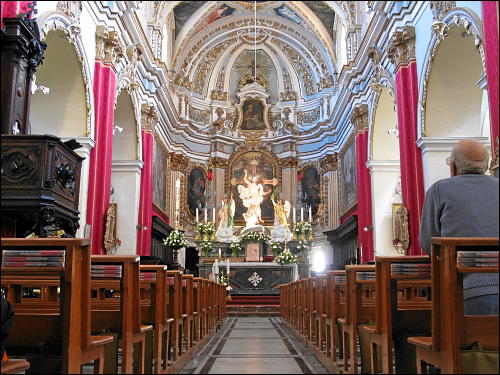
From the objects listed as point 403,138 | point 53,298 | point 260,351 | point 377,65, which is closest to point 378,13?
point 377,65

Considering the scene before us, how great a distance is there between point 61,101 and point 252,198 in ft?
35.9

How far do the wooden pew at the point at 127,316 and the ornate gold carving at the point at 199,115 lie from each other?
1668 cm

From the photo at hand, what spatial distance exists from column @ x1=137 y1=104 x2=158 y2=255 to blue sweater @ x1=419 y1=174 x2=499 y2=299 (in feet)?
37.1

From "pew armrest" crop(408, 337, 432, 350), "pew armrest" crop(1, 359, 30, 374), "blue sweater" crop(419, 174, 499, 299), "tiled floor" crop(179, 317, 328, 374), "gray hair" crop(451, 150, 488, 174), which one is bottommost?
"tiled floor" crop(179, 317, 328, 374)

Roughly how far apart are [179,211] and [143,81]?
6.05m

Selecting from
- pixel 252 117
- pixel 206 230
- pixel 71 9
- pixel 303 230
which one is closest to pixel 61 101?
pixel 71 9

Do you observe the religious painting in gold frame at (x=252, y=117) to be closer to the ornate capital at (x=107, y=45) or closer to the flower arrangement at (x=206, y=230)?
the flower arrangement at (x=206, y=230)

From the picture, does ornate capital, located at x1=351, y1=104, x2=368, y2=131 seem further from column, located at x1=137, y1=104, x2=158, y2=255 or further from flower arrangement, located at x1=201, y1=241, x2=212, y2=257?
column, located at x1=137, y1=104, x2=158, y2=255

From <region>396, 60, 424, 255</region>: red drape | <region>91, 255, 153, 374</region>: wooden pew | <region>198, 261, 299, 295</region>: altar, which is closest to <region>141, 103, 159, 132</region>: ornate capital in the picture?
<region>198, 261, 299, 295</region>: altar

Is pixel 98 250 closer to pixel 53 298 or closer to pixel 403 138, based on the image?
pixel 403 138

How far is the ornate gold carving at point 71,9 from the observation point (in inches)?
322

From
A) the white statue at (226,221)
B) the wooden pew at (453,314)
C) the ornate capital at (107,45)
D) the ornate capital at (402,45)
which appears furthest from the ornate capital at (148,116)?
the wooden pew at (453,314)

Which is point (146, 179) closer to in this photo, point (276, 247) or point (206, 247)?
point (206, 247)

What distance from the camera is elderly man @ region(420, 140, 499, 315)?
2.89 metres
